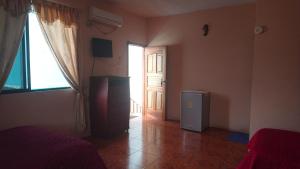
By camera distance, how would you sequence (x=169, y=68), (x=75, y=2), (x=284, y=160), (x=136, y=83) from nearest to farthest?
(x=284, y=160), (x=75, y=2), (x=169, y=68), (x=136, y=83)

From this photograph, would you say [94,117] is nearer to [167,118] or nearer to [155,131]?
[155,131]

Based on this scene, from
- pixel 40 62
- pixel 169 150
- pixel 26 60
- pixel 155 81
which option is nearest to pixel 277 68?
pixel 169 150

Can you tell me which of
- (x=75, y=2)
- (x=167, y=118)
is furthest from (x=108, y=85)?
(x=167, y=118)

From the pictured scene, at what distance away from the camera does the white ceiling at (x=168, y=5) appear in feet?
13.9

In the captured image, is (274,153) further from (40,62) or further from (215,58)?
(40,62)

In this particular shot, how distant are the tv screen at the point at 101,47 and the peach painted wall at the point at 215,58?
1547mm

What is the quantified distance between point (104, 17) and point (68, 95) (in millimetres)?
1570

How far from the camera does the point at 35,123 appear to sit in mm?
3201

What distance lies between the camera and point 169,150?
3.46 meters

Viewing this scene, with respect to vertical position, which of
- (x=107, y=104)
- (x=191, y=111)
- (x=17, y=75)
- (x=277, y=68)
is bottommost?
(x=191, y=111)

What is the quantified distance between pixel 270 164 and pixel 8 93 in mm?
3151

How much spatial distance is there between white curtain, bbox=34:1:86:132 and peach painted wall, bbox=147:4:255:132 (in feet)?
7.78

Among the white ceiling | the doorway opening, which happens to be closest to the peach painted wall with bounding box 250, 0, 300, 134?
the white ceiling

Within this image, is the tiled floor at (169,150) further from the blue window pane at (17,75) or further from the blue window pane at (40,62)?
the blue window pane at (17,75)
